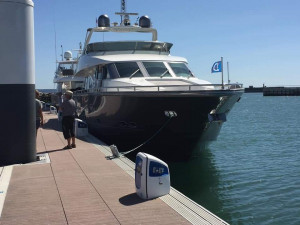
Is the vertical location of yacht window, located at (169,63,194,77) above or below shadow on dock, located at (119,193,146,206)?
above

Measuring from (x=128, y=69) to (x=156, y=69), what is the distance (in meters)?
0.88

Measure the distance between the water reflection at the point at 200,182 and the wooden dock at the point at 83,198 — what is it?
7.12ft

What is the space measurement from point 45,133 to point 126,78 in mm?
3674

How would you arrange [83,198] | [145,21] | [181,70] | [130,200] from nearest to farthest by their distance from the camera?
1. [130,200]
2. [83,198]
3. [181,70]
4. [145,21]

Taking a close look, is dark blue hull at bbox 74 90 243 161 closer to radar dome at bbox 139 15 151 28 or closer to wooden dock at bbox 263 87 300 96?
radar dome at bbox 139 15 151 28

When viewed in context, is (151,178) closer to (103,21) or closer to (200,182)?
(200,182)

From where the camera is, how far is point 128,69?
41.2 ft

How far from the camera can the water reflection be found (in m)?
9.00

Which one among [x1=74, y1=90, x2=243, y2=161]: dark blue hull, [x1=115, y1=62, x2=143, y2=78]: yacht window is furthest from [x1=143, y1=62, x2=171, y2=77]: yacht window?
[x1=74, y1=90, x2=243, y2=161]: dark blue hull

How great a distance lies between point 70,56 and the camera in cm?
3369

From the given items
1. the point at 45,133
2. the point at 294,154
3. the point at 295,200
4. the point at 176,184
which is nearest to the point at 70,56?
the point at 45,133

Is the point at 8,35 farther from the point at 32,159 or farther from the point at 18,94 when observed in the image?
the point at 32,159

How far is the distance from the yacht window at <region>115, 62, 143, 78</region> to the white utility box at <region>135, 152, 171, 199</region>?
6886mm

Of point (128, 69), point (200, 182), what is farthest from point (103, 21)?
point (200, 182)
